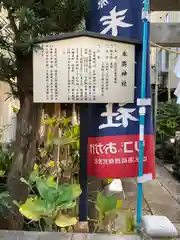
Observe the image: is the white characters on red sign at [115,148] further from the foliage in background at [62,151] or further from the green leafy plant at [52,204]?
the foliage in background at [62,151]

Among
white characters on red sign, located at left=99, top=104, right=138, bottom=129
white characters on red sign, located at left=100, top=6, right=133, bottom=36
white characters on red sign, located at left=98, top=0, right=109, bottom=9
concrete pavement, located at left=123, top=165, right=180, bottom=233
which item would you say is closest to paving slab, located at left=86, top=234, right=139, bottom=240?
white characters on red sign, located at left=99, top=104, right=138, bottom=129

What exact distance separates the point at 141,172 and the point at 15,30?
191 centimetres

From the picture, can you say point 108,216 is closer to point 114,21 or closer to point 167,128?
point 114,21

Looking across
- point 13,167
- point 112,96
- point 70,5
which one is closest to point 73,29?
point 70,5

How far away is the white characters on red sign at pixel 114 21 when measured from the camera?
11.9 feet

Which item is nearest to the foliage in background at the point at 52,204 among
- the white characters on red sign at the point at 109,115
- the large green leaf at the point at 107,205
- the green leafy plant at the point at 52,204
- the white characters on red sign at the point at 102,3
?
the green leafy plant at the point at 52,204

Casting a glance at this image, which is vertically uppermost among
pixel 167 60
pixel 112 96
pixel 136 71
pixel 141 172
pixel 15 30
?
pixel 167 60

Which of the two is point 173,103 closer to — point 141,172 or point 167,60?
point 167,60

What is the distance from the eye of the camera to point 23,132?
3.52 metres

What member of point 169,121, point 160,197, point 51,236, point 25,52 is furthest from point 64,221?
point 169,121

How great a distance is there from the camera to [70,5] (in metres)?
3.37

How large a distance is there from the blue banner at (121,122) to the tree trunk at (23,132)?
721mm

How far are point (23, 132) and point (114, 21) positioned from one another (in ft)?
5.07

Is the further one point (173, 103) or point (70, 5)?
point (173, 103)
